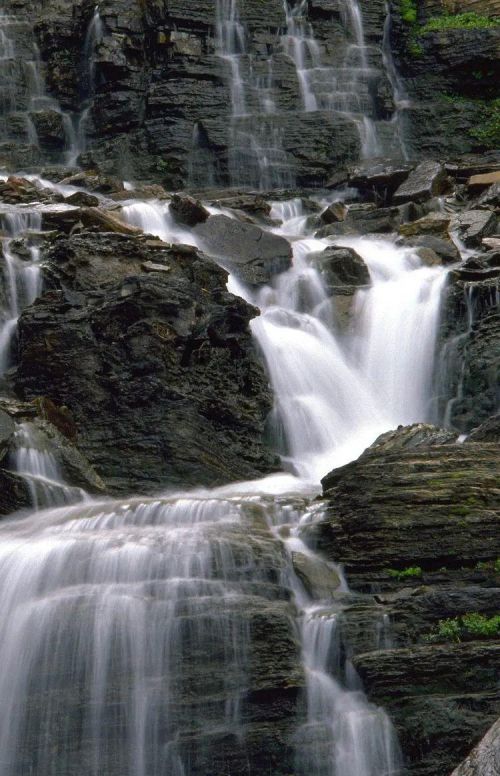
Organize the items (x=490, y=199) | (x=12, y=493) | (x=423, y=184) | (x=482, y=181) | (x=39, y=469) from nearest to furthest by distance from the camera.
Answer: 1. (x=12, y=493)
2. (x=39, y=469)
3. (x=490, y=199)
4. (x=423, y=184)
5. (x=482, y=181)

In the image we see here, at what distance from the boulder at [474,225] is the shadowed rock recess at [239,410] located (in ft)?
0.27

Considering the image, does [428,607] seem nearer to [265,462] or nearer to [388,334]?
[265,462]

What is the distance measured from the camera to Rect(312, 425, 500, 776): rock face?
823cm

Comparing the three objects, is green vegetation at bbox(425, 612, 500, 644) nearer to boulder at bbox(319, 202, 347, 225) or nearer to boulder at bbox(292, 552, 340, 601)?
boulder at bbox(292, 552, 340, 601)

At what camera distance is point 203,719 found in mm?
8250

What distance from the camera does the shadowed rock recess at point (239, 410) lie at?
328 inches

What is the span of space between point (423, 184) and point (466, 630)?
18.5 m

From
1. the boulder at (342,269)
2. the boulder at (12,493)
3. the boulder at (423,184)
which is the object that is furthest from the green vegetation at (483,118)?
the boulder at (12,493)

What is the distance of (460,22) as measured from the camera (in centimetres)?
3478

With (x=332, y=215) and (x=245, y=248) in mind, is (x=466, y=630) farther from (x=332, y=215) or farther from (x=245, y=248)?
(x=332, y=215)

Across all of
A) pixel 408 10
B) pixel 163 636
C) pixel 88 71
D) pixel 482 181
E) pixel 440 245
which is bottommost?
pixel 163 636

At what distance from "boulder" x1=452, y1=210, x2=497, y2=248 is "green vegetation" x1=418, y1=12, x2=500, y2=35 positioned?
13.4 meters

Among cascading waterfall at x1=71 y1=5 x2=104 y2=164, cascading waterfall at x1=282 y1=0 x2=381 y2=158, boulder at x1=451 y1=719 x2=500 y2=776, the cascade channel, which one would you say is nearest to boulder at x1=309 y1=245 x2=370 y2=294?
the cascade channel

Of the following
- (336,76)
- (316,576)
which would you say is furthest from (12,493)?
(336,76)
